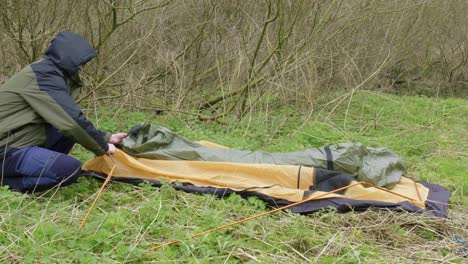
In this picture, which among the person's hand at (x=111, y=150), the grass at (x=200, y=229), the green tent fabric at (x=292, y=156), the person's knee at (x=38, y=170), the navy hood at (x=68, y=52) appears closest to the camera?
the grass at (x=200, y=229)

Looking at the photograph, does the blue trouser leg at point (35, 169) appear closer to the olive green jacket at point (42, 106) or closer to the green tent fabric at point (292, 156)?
the olive green jacket at point (42, 106)

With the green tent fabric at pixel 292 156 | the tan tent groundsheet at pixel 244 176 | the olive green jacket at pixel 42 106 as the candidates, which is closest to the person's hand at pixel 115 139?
the green tent fabric at pixel 292 156

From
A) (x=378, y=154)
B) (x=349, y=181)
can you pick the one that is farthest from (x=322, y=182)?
(x=378, y=154)

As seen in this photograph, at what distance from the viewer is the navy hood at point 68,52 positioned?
3.04 meters

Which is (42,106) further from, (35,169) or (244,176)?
(244,176)

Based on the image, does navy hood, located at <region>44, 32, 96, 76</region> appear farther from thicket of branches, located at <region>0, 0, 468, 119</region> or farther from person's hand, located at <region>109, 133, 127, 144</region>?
thicket of branches, located at <region>0, 0, 468, 119</region>

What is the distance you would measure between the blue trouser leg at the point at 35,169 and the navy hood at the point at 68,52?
22.4 inches

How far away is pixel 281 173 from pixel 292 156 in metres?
0.26

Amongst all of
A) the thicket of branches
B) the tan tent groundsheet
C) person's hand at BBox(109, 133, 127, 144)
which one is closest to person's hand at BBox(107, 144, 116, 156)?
the tan tent groundsheet

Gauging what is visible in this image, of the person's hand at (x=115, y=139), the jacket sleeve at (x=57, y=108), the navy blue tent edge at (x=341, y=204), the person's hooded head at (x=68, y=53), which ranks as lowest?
the navy blue tent edge at (x=341, y=204)

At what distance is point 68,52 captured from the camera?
305cm

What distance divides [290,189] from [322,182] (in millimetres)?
268

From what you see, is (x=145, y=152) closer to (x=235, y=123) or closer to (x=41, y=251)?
(x=41, y=251)

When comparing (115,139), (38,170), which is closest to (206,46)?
(115,139)
